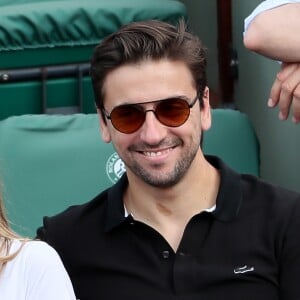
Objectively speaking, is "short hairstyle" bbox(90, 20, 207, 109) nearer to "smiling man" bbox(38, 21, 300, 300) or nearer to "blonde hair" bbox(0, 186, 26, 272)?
"smiling man" bbox(38, 21, 300, 300)

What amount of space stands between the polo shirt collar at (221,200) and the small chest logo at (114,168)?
75cm

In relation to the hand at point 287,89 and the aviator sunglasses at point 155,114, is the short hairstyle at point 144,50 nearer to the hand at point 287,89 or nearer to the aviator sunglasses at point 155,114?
the aviator sunglasses at point 155,114

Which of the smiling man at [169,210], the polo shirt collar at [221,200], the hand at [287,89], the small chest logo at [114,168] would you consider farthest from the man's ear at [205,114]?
the small chest logo at [114,168]

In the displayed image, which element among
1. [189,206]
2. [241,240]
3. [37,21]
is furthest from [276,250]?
[37,21]

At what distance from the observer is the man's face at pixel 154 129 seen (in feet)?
6.89

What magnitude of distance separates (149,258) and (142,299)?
9 cm

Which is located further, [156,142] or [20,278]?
[156,142]

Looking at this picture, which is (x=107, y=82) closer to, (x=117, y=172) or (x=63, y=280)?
(x=63, y=280)

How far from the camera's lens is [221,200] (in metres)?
2.17

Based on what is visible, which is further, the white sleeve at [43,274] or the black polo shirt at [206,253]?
the black polo shirt at [206,253]

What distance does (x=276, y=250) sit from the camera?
2.11 metres

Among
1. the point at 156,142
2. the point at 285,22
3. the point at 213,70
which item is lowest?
the point at 213,70

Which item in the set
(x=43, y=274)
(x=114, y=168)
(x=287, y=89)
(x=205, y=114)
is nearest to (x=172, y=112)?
(x=205, y=114)

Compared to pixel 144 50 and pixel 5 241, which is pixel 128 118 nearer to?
pixel 144 50
